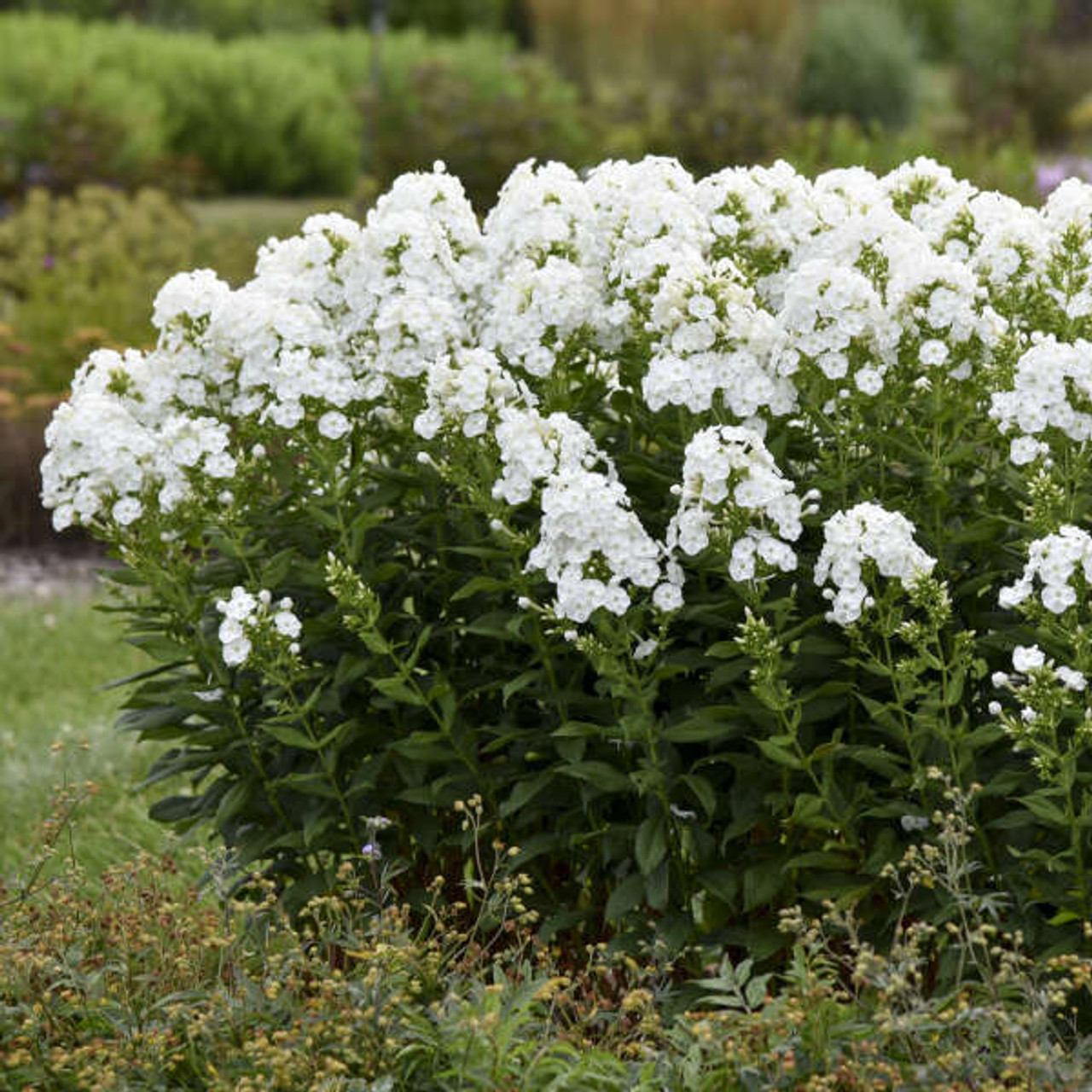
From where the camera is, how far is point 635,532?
136 inches

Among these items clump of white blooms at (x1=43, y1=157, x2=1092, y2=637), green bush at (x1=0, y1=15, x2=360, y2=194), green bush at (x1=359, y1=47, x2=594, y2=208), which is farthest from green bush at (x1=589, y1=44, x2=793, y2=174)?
clump of white blooms at (x1=43, y1=157, x2=1092, y2=637)

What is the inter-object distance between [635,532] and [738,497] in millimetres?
218

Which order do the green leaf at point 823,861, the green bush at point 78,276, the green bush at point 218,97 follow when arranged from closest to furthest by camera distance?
the green leaf at point 823,861 → the green bush at point 78,276 → the green bush at point 218,97

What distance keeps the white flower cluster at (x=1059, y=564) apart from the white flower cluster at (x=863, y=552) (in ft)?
0.59

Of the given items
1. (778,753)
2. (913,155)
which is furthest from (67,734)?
(913,155)

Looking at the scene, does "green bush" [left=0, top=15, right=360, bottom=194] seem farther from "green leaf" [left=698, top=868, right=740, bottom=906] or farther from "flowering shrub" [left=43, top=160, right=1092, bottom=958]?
"green leaf" [left=698, top=868, right=740, bottom=906]

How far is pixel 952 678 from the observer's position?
3.39 meters

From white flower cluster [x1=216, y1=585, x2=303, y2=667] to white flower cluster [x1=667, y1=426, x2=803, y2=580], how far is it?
2.54 feet

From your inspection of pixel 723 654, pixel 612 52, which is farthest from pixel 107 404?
pixel 612 52

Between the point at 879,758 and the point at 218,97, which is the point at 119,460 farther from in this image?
the point at 218,97

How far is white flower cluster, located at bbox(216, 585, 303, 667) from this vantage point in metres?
3.60

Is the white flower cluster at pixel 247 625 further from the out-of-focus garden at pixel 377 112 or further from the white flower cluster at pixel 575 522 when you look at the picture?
the out-of-focus garden at pixel 377 112

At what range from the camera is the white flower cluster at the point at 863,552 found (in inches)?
130

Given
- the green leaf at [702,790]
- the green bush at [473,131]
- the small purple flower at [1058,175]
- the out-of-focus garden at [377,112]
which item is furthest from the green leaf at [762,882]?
the green bush at [473,131]
